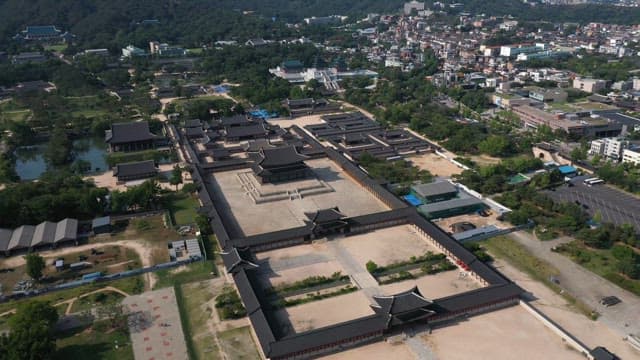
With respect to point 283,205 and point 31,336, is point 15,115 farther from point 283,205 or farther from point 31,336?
point 31,336

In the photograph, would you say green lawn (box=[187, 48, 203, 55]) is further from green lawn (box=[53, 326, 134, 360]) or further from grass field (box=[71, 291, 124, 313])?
green lawn (box=[53, 326, 134, 360])

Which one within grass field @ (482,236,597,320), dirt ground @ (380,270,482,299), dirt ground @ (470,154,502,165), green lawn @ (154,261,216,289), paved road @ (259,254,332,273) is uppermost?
green lawn @ (154,261,216,289)

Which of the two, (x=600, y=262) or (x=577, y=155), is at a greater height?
(x=577, y=155)

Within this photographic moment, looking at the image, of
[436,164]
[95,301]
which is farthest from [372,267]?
[436,164]

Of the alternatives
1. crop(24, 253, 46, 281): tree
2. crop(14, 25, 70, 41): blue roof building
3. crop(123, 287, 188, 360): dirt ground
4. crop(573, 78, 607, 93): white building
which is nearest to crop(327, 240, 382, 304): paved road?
crop(123, 287, 188, 360): dirt ground

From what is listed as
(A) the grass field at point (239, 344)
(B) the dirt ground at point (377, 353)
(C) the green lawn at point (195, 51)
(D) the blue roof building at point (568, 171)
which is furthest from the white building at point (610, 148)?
(C) the green lawn at point (195, 51)

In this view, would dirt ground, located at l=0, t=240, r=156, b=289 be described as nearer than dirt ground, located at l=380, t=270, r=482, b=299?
No
